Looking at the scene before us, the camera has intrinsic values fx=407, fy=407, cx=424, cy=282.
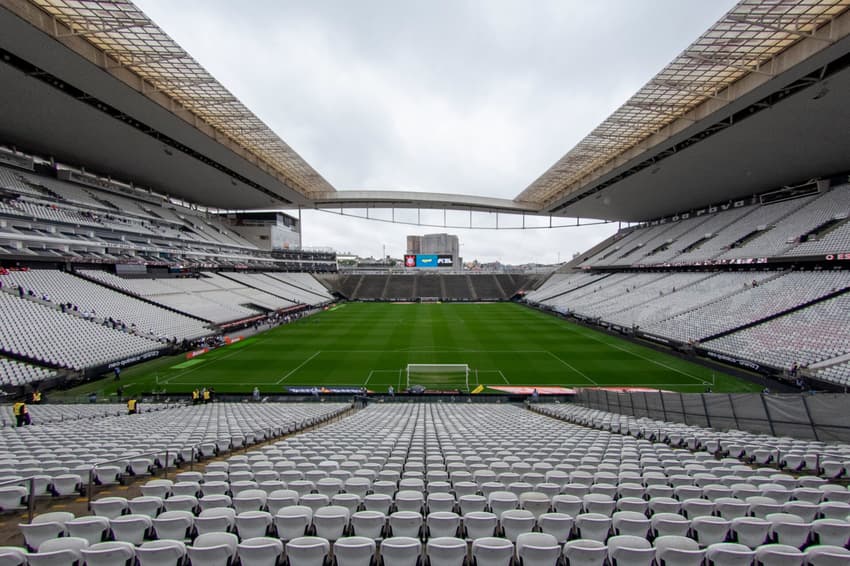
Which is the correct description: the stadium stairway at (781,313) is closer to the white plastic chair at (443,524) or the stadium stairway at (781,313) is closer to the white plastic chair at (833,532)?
the white plastic chair at (833,532)

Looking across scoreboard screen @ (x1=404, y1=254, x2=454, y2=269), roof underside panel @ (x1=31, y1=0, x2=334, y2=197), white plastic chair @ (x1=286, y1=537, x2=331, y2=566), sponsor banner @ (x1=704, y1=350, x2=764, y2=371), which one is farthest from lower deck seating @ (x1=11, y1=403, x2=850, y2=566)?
scoreboard screen @ (x1=404, y1=254, x2=454, y2=269)

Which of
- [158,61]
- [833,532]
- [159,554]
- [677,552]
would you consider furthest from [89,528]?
[158,61]

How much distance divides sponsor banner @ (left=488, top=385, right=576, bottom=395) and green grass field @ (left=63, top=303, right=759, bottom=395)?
829mm

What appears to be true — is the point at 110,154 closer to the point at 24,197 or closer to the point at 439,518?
the point at 24,197

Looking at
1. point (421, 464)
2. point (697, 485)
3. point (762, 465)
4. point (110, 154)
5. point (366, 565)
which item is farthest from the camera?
point (110, 154)

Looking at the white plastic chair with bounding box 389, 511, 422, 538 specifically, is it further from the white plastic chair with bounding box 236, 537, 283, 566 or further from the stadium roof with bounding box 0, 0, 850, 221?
the stadium roof with bounding box 0, 0, 850, 221

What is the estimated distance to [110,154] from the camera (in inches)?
1629

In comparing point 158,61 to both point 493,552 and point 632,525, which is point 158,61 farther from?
point 632,525

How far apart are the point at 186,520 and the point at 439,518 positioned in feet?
8.35

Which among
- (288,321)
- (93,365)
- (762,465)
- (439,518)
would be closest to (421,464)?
(439,518)

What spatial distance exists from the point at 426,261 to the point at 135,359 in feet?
184

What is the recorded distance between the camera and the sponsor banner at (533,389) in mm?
22434

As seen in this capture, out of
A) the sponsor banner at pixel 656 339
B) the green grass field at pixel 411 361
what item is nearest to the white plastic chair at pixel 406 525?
the green grass field at pixel 411 361

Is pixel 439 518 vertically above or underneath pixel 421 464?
above
